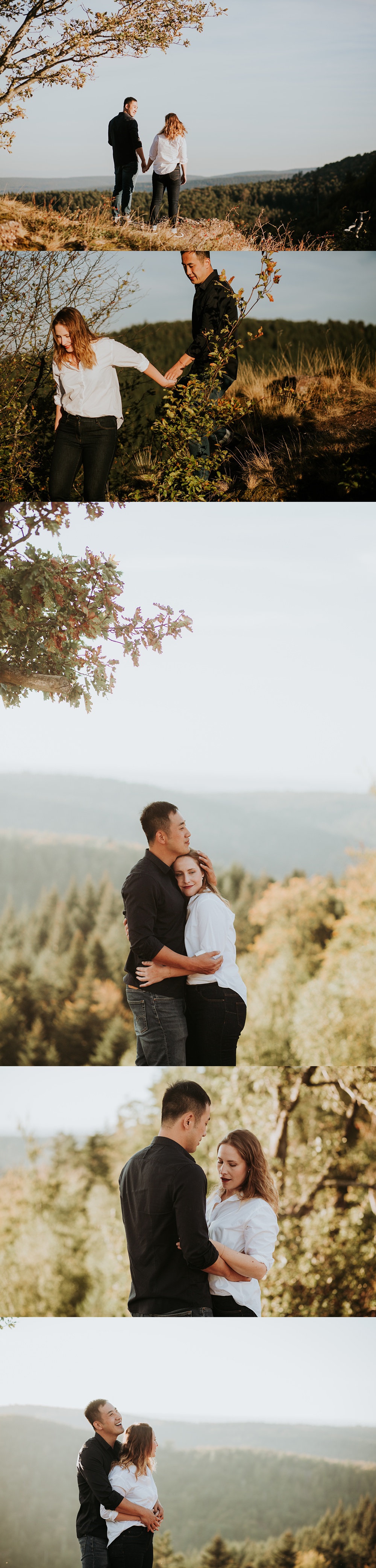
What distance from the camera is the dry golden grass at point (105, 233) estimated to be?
13.4 ft

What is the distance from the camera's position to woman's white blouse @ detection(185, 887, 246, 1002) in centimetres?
396

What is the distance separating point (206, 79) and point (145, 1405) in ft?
18.1

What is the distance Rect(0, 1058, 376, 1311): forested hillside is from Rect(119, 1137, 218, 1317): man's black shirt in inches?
4.5

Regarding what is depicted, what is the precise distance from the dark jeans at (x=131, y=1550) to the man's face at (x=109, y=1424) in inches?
12.3

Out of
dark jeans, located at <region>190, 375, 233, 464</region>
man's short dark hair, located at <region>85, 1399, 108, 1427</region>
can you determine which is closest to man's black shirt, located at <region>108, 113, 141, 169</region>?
dark jeans, located at <region>190, 375, 233, 464</region>

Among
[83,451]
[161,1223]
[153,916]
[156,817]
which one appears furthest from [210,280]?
[161,1223]

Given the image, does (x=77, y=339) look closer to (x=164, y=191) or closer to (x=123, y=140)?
(x=164, y=191)

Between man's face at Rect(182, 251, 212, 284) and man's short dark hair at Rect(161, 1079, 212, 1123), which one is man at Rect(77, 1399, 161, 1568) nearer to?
man's short dark hair at Rect(161, 1079, 212, 1123)

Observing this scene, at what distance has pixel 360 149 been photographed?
428cm

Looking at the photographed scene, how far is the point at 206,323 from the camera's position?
409 cm

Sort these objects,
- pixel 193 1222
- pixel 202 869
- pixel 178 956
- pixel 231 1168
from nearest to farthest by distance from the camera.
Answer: pixel 193 1222 → pixel 178 956 → pixel 202 869 → pixel 231 1168

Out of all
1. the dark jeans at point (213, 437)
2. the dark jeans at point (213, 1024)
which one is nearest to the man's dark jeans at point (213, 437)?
the dark jeans at point (213, 437)

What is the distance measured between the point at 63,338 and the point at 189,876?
2.18 m

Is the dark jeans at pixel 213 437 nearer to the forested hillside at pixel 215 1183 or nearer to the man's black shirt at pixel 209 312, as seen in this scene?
the man's black shirt at pixel 209 312
